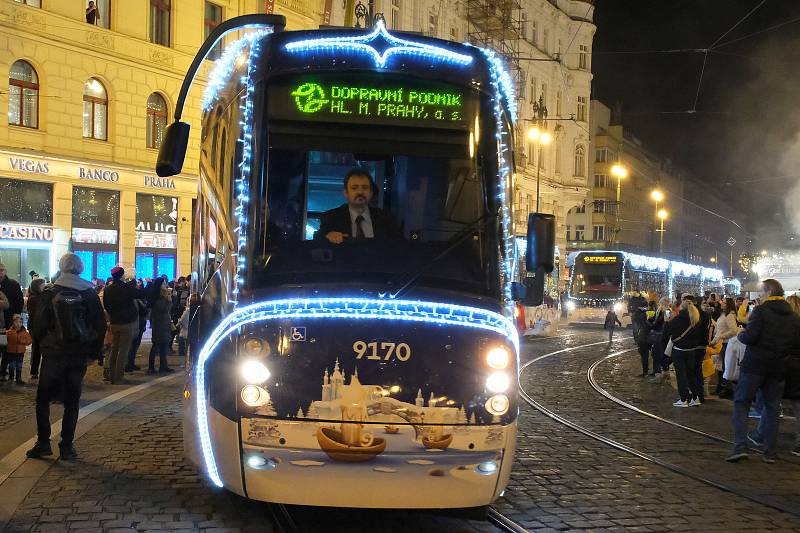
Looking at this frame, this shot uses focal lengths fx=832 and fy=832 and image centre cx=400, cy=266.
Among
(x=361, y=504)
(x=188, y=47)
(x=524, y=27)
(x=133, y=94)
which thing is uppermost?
(x=524, y=27)

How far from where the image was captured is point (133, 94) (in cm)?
2680

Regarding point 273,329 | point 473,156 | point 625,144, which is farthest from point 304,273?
point 625,144

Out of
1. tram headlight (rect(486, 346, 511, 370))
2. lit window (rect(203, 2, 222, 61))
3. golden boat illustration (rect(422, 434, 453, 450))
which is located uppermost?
lit window (rect(203, 2, 222, 61))

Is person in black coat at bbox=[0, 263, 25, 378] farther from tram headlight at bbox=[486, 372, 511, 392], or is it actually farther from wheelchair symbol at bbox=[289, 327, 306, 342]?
tram headlight at bbox=[486, 372, 511, 392]

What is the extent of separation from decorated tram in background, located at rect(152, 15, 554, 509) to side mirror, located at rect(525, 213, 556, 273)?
28 mm

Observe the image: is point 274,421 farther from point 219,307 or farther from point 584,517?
point 584,517

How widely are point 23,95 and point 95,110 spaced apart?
2.64 metres

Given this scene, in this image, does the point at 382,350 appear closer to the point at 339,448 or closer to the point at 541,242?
the point at 339,448

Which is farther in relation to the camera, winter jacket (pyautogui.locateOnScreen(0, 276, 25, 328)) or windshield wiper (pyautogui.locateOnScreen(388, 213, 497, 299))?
winter jacket (pyautogui.locateOnScreen(0, 276, 25, 328))

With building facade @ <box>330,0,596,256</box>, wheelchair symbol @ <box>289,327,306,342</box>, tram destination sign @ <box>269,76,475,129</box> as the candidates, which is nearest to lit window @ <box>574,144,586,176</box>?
building facade @ <box>330,0,596,256</box>

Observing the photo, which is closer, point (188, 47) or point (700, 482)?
point (700, 482)

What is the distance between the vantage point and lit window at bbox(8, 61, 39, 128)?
2317 cm

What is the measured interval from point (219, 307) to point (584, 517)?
318cm

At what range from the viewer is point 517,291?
5871mm
